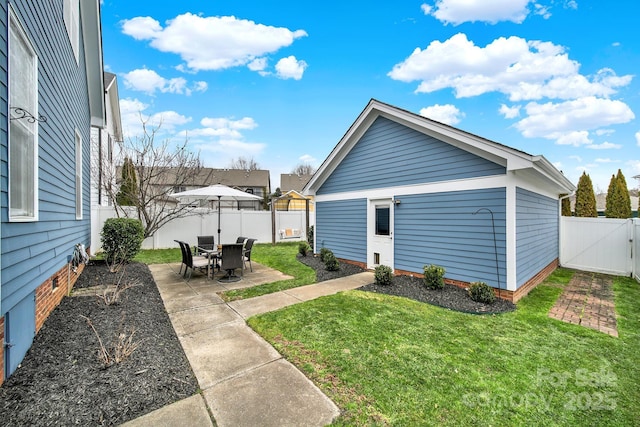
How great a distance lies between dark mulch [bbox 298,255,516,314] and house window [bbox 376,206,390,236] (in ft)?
4.77

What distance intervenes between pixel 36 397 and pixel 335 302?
4127 mm

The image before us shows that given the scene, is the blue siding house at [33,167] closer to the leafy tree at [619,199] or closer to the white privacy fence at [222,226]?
the white privacy fence at [222,226]

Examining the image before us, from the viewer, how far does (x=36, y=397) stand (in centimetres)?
226

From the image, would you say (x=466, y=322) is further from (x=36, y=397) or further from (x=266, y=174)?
(x=266, y=174)

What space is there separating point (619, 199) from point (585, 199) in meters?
1.26

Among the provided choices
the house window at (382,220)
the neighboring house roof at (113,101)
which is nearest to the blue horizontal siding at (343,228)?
the house window at (382,220)

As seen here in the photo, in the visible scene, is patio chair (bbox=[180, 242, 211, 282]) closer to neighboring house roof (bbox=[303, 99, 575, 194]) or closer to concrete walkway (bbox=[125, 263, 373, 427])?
concrete walkway (bbox=[125, 263, 373, 427])

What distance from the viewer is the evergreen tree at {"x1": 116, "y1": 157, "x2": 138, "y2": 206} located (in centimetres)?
1162

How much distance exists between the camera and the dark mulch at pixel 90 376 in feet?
7.06

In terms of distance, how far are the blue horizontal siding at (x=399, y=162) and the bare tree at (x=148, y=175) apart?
7.95 m

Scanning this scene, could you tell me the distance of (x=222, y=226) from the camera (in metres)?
14.2

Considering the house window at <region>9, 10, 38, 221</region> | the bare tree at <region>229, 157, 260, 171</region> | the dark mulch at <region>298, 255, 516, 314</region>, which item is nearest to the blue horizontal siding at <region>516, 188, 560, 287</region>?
the dark mulch at <region>298, 255, 516, 314</region>

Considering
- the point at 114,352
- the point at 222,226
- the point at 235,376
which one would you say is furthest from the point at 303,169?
the point at 235,376

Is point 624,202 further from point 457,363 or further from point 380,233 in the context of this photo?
point 457,363
